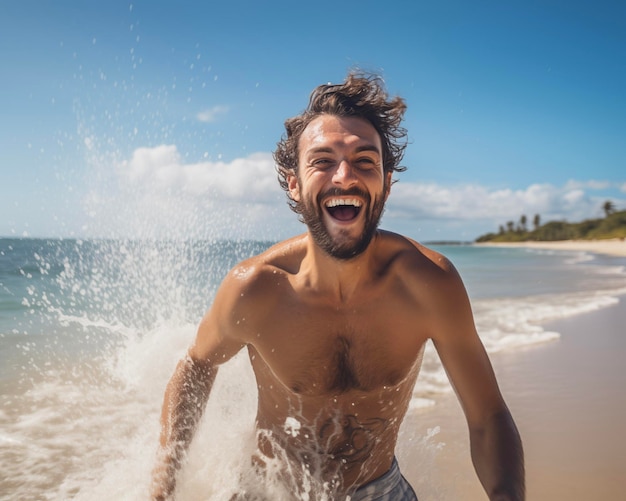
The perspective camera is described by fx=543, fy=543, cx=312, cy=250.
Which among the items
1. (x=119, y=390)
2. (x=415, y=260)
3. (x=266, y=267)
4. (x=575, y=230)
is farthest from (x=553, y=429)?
(x=575, y=230)

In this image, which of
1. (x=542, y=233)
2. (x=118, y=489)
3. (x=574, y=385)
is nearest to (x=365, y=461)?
(x=118, y=489)

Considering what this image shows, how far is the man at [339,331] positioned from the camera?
203cm

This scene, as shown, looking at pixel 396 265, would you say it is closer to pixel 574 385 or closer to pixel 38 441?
pixel 38 441

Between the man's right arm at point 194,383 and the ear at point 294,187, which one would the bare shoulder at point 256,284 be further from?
the ear at point 294,187

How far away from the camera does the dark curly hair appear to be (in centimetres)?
230

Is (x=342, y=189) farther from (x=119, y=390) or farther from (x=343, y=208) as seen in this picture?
(x=119, y=390)

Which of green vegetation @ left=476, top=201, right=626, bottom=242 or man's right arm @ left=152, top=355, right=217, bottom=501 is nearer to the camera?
man's right arm @ left=152, top=355, right=217, bottom=501

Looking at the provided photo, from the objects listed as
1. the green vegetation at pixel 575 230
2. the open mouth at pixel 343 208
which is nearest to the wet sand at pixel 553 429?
the open mouth at pixel 343 208

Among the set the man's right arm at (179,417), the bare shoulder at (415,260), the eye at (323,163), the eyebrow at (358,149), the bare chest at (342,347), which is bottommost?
the man's right arm at (179,417)

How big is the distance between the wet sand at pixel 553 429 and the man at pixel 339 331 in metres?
1.07

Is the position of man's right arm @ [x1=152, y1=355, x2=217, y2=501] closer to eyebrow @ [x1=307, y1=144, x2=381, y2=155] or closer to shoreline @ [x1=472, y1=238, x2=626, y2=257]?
eyebrow @ [x1=307, y1=144, x2=381, y2=155]

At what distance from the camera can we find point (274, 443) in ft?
7.80

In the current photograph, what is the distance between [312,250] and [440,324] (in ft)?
1.92

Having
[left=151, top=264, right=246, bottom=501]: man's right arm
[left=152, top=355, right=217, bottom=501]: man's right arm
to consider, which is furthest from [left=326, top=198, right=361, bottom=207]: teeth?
[left=152, top=355, right=217, bottom=501]: man's right arm
